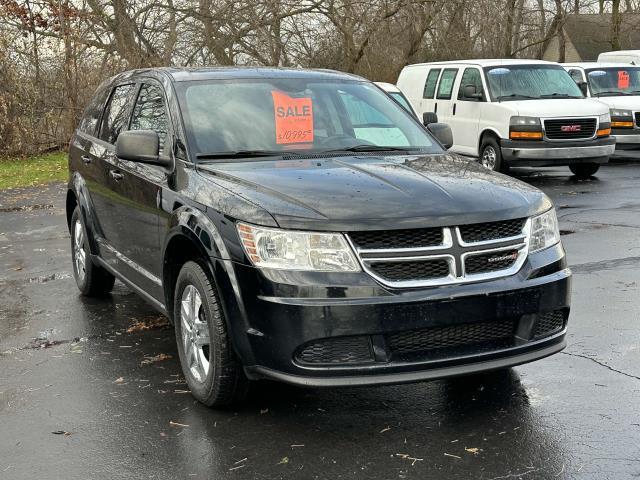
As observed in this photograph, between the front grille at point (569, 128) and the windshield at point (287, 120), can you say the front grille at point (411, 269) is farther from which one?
the front grille at point (569, 128)

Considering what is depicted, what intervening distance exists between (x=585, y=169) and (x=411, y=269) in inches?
486

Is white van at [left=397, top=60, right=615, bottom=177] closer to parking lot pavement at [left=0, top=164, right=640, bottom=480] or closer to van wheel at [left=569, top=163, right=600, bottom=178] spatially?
van wheel at [left=569, top=163, right=600, bottom=178]

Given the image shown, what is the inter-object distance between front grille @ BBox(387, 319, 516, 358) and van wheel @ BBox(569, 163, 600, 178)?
39.1 feet

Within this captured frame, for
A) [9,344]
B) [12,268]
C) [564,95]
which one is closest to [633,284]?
[9,344]

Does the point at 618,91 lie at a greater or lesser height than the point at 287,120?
lesser

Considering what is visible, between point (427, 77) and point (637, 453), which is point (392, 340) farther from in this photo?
point (427, 77)

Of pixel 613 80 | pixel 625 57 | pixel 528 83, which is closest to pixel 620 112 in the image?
pixel 613 80

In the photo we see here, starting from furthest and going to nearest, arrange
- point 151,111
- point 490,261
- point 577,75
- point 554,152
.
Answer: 1. point 577,75
2. point 554,152
3. point 151,111
4. point 490,261

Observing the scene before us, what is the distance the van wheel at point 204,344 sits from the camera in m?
4.45

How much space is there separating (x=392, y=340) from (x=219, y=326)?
0.88 metres

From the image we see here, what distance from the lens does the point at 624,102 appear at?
1788 centimetres

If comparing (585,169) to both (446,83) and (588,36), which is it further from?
(588,36)

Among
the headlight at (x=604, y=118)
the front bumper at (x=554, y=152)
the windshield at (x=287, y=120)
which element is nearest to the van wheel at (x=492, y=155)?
the front bumper at (x=554, y=152)

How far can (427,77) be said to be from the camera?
57.4ft
